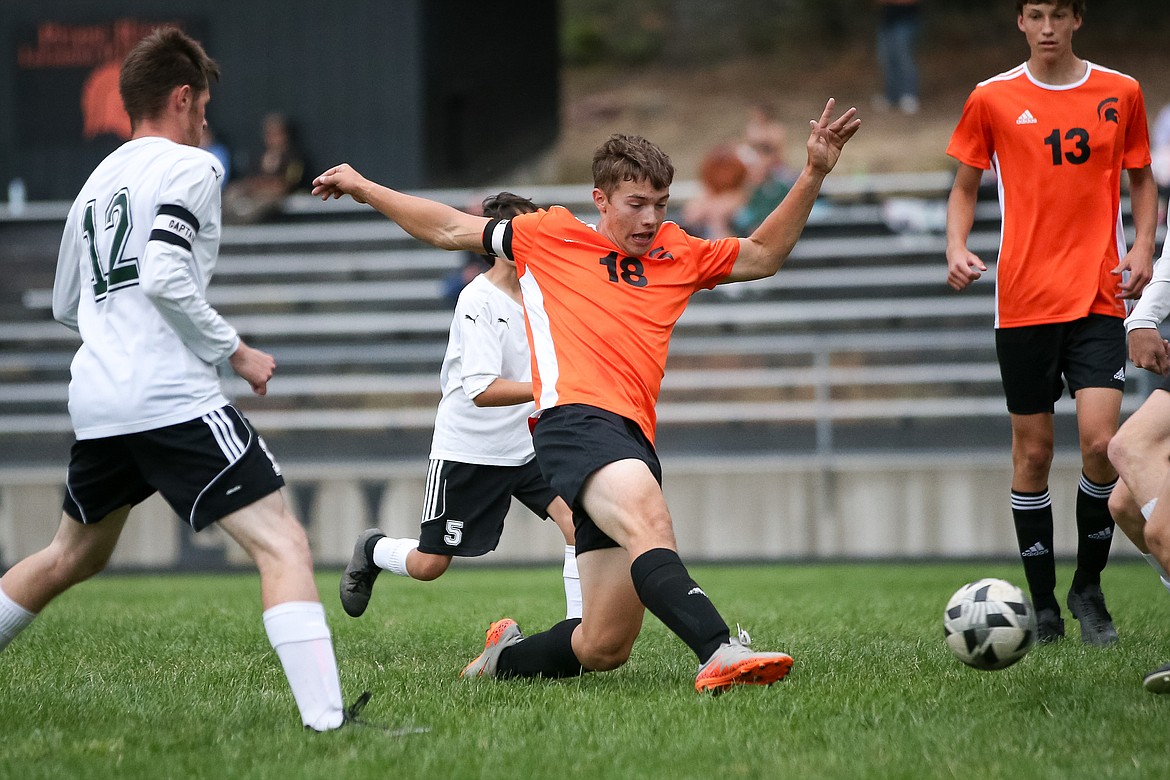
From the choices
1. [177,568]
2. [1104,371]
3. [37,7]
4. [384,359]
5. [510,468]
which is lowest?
[177,568]

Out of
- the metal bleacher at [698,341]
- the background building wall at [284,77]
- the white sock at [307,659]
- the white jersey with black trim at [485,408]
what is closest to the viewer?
the white sock at [307,659]

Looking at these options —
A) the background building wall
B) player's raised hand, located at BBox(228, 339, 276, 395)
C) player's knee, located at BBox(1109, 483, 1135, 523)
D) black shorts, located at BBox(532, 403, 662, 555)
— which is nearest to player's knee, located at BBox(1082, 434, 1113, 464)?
player's knee, located at BBox(1109, 483, 1135, 523)

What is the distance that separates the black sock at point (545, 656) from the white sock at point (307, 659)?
120 centimetres

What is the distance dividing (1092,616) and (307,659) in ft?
12.0

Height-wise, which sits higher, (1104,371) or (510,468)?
(1104,371)

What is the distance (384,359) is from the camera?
1460 centimetres

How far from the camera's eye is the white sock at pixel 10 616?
187 inches

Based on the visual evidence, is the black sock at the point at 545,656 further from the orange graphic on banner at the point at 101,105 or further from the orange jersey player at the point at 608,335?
the orange graphic on banner at the point at 101,105

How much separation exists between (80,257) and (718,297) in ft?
40.3

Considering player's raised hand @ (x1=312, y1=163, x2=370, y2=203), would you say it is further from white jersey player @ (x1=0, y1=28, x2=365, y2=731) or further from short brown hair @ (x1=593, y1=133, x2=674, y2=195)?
short brown hair @ (x1=593, y1=133, x2=674, y2=195)

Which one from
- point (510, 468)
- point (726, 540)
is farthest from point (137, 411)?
point (726, 540)

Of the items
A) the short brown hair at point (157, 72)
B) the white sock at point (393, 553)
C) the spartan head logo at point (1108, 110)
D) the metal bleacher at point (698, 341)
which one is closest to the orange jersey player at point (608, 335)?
the short brown hair at point (157, 72)

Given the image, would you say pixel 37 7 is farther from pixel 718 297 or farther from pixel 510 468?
pixel 510 468

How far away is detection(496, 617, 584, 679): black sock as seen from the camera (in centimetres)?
534
